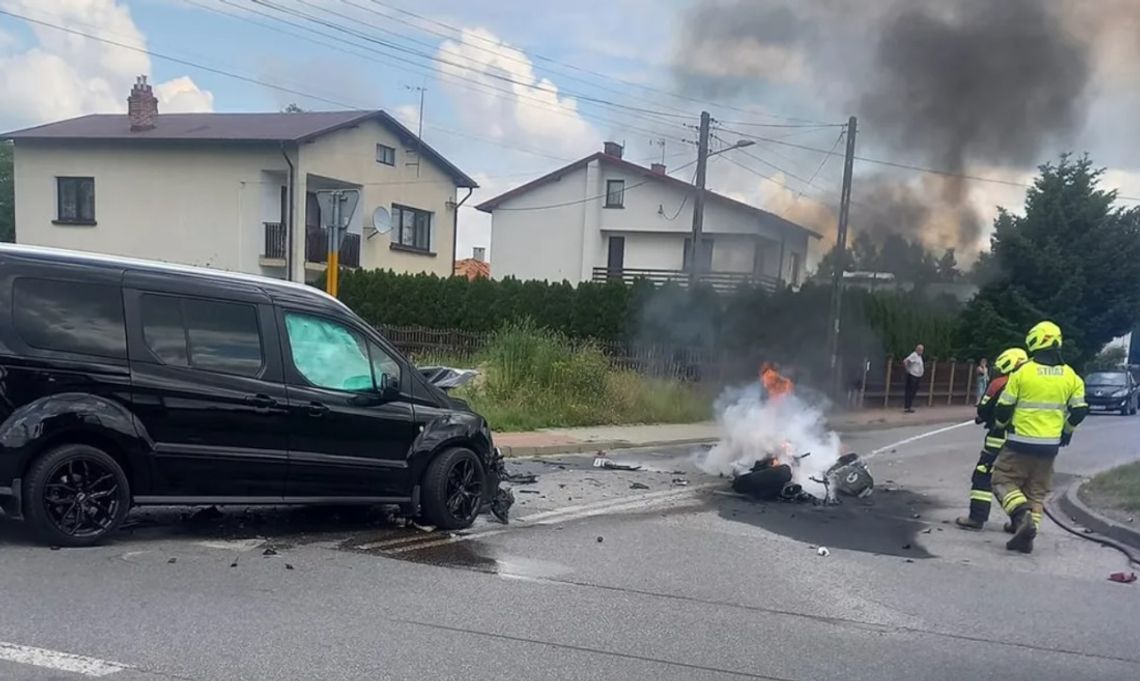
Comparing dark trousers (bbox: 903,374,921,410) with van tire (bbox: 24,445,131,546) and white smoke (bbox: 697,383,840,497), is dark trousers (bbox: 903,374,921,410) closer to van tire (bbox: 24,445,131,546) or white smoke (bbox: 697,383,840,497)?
white smoke (bbox: 697,383,840,497)

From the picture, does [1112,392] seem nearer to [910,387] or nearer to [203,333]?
[910,387]

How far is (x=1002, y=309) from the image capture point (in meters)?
24.9

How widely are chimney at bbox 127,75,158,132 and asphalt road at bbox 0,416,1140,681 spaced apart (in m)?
25.3

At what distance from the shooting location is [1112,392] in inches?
1110

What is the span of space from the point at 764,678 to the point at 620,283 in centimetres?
1590

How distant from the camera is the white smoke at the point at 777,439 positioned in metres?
9.70

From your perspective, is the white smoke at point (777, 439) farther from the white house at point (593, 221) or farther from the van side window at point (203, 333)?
the white house at point (593, 221)

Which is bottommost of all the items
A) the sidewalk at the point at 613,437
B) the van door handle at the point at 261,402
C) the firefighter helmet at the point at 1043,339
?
the sidewalk at the point at 613,437

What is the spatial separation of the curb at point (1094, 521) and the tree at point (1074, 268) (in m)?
16.2

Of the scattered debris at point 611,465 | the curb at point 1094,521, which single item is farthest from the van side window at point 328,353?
the curb at point 1094,521

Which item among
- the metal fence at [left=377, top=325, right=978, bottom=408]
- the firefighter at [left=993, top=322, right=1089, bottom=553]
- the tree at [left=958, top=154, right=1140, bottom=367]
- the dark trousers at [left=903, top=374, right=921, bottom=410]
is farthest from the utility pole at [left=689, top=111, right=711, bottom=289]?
the firefighter at [left=993, top=322, right=1089, bottom=553]

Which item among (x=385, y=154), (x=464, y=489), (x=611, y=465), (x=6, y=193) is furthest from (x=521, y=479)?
(x=6, y=193)

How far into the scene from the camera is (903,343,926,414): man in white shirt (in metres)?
22.1

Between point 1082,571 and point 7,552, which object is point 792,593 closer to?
point 1082,571
